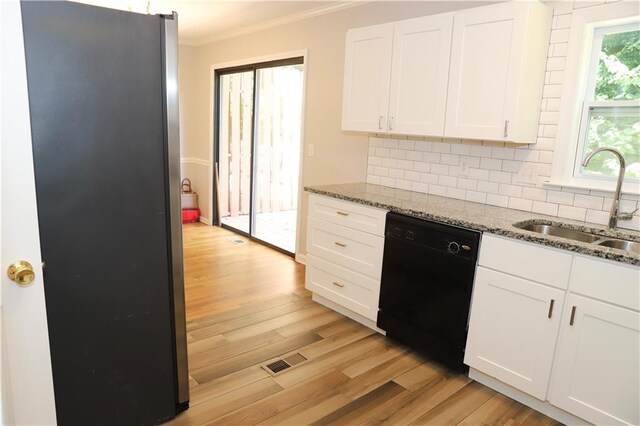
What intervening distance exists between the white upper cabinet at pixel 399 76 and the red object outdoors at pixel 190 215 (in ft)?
11.0

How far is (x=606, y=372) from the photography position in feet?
6.11

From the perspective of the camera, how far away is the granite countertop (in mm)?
1912

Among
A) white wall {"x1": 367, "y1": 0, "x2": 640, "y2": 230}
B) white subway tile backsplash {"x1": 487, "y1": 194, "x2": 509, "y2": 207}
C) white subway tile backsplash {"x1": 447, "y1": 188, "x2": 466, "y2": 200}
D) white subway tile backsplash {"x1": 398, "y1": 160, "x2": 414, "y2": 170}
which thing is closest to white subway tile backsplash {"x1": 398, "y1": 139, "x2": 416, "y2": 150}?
white wall {"x1": 367, "y1": 0, "x2": 640, "y2": 230}

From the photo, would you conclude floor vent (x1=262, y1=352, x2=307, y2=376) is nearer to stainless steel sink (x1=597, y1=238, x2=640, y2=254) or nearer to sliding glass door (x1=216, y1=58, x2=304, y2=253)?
stainless steel sink (x1=597, y1=238, x2=640, y2=254)

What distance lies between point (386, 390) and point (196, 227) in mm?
4000

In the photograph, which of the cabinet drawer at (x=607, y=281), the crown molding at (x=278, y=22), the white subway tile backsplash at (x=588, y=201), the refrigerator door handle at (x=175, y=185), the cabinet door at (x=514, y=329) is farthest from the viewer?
the crown molding at (x=278, y=22)

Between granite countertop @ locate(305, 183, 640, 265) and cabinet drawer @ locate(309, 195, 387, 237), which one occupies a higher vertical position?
granite countertop @ locate(305, 183, 640, 265)

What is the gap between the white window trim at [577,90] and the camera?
226 cm

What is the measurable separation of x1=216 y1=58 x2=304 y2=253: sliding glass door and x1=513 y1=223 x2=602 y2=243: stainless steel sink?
2.80 m

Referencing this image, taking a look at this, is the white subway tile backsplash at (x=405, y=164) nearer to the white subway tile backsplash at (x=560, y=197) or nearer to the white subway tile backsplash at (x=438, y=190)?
the white subway tile backsplash at (x=438, y=190)

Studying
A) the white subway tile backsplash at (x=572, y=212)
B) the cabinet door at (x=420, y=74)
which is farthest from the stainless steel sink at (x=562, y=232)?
the cabinet door at (x=420, y=74)

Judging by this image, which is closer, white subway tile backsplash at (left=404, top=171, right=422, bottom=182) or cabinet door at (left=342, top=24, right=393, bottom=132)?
cabinet door at (left=342, top=24, right=393, bottom=132)

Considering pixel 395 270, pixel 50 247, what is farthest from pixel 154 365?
pixel 395 270

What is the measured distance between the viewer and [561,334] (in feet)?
6.52
